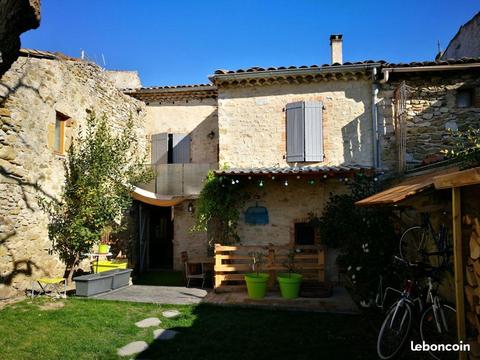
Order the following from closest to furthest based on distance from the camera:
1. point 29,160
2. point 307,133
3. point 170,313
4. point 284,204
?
point 170,313 → point 29,160 → point 284,204 → point 307,133

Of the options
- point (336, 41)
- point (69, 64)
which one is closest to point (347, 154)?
point (336, 41)

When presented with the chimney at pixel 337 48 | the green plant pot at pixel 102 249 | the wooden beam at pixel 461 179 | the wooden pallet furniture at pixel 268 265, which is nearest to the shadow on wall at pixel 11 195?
the green plant pot at pixel 102 249

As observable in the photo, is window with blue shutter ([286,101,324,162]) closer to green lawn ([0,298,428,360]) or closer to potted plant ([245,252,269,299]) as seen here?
potted plant ([245,252,269,299])

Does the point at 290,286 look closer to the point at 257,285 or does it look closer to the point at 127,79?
the point at 257,285

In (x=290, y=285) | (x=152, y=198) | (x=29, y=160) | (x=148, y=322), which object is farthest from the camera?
(x=152, y=198)

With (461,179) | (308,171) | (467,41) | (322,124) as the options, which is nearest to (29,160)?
(308,171)

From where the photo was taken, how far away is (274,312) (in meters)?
6.77

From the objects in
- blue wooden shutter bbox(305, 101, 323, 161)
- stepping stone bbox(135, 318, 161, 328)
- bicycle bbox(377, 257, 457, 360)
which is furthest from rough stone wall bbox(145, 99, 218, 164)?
bicycle bbox(377, 257, 457, 360)

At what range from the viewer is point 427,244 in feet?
20.3

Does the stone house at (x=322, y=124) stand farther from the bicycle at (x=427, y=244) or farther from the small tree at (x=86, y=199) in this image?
the small tree at (x=86, y=199)

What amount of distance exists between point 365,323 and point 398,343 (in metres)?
1.58

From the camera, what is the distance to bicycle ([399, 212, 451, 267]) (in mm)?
4916

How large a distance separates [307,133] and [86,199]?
6110mm

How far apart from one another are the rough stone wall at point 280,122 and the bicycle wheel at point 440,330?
518cm
